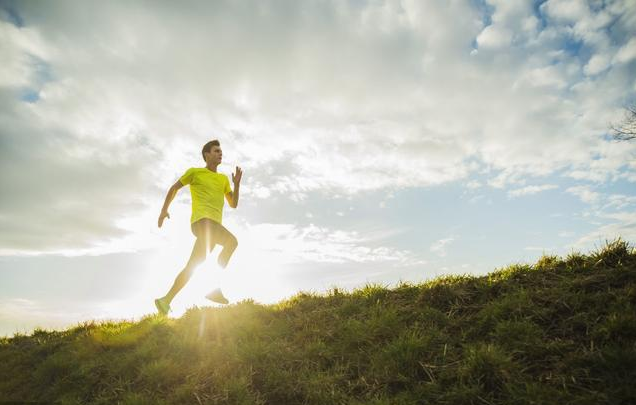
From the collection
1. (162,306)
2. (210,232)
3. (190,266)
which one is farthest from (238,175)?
(162,306)

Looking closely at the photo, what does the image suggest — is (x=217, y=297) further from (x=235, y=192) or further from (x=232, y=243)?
(x=235, y=192)

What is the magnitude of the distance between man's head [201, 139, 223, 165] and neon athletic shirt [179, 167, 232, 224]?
273 mm

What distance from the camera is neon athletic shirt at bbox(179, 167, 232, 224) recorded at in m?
7.46

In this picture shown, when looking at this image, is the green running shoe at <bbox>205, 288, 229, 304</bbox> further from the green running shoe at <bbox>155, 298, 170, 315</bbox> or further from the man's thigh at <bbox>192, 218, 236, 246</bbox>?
the man's thigh at <bbox>192, 218, 236, 246</bbox>

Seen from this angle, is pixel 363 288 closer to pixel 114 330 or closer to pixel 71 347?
pixel 114 330

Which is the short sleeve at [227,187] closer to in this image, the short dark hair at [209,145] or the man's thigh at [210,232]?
the short dark hair at [209,145]

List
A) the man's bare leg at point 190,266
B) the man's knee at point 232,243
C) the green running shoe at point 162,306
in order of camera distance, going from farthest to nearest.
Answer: the man's knee at point 232,243, the man's bare leg at point 190,266, the green running shoe at point 162,306

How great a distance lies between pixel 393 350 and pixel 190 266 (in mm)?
4318

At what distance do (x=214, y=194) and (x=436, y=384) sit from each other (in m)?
5.43

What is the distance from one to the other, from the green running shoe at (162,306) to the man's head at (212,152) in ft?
9.56

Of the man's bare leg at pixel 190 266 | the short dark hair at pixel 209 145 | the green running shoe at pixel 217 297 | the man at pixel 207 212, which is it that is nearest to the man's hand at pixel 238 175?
the man at pixel 207 212

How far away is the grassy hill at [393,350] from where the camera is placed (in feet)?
11.9

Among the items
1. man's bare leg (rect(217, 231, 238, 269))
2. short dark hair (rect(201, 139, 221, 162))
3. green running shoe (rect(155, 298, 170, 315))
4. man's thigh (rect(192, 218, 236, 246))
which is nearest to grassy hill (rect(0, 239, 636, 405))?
green running shoe (rect(155, 298, 170, 315))

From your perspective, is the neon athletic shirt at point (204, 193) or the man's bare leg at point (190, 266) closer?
the man's bare leg at point (190, 266)
